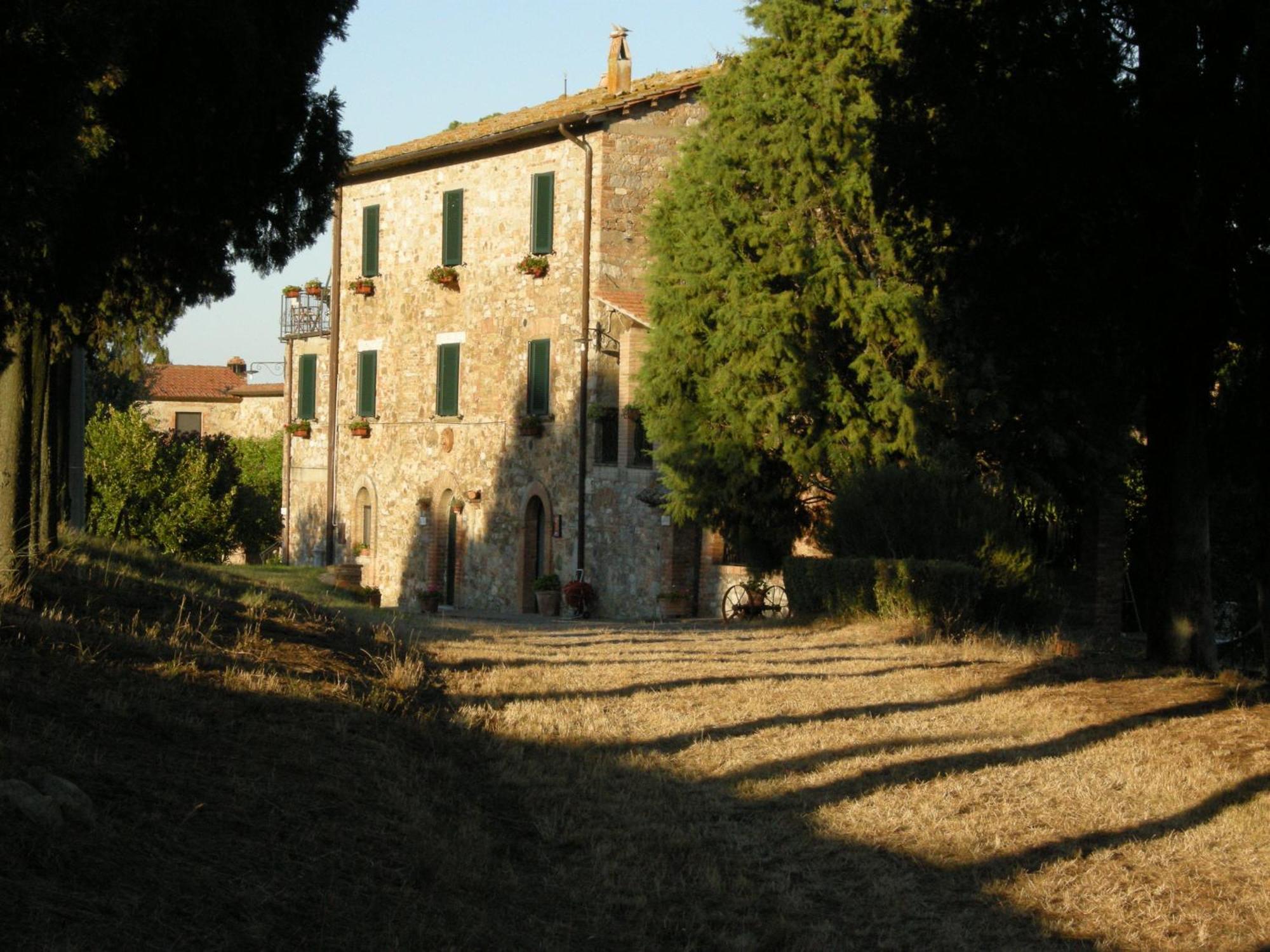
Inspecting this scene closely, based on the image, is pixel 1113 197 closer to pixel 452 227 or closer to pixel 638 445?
Answer: pixel 638 445

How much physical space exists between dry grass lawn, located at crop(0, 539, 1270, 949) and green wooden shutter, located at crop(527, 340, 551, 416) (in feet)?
56.1

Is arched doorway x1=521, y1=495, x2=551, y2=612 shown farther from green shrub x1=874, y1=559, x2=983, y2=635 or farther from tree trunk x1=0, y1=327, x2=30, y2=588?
tree trunk x1=0, y1=327, x2=30, y2=588

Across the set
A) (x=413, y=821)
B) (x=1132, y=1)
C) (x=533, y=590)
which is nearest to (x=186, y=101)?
(x=413, y=821)

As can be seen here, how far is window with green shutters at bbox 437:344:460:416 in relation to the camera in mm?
30000

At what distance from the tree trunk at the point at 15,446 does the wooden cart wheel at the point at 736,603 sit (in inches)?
506

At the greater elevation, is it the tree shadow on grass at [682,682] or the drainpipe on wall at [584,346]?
the drainpipe on wall at [584,346]

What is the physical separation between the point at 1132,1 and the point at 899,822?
606 centimetres

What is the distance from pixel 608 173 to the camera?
26.3 metres

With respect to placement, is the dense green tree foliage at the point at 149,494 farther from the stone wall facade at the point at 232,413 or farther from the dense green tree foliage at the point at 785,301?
the stone wall facade at the point at 232,413

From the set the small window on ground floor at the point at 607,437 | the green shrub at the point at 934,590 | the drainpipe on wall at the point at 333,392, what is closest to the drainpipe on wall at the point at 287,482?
the drainpipe on wall at the point at 333,392

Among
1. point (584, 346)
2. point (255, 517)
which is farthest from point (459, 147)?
point (255, 517)

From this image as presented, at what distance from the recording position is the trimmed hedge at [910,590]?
1425cm


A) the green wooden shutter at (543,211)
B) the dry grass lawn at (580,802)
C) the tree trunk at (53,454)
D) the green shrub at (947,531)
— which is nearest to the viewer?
the dry grass lawn at (580,802)

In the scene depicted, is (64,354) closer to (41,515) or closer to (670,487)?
(41,515)
